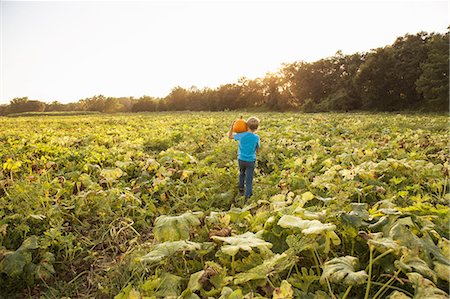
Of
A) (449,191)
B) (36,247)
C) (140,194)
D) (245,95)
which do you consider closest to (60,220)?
(36,247)

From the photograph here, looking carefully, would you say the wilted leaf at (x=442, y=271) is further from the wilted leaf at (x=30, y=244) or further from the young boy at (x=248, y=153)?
the wilted leaf at (x=30, y=244)

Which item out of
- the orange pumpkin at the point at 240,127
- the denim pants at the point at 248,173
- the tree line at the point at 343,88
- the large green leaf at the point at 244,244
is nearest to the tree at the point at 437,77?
the tree line at the point at 343,88

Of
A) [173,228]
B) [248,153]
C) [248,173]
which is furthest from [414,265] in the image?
[248,153]

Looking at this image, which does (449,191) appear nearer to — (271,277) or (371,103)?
(271,277)

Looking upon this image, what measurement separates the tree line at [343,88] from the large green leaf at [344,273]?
3251cm

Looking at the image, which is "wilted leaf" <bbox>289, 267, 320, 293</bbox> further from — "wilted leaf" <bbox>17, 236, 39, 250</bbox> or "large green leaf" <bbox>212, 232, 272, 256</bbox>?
"wilted leaf" <bbox>17, 236, 39, 250</bbox>

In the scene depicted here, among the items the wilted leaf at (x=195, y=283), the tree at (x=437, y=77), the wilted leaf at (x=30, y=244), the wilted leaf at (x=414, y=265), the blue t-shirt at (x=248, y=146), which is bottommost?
the wilted leaf at (x=195, y=283)

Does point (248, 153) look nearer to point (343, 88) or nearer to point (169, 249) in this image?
point (169, 249)

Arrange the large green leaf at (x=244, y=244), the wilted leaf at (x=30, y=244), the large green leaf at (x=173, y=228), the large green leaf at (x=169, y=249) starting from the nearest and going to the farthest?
1. the large green leaf at (x=244, y=244)
2. the large green leaf at (x=169, y=249)
3. the large green leaf at (x=173, y=228)
4. the wilted leaf at (x=30, y=244)

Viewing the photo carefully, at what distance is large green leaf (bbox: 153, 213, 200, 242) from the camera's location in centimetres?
294

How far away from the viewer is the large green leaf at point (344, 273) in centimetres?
185

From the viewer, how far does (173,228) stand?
298cm

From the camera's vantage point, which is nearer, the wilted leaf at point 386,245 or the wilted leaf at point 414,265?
the wilted leaf at point 414,265

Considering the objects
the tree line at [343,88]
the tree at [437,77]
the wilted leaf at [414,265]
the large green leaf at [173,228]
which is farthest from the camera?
the tree line at [343,88]
